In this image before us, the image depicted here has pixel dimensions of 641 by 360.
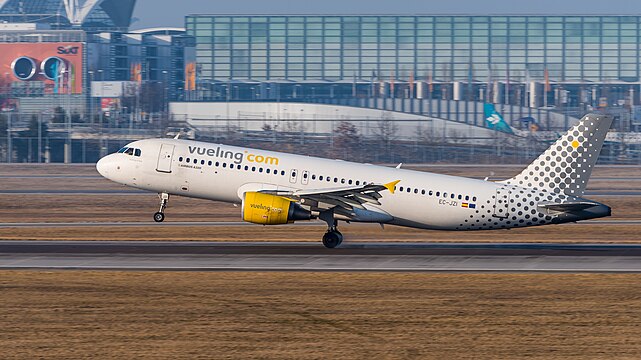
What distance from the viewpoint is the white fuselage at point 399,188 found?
152 ft

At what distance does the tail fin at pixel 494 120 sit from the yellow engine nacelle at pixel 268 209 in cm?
10483

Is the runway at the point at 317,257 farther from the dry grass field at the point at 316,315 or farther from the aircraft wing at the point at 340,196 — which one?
the dry grass field at the point at 316,315

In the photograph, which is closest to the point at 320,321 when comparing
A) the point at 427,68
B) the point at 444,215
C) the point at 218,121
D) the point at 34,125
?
the point at 444,215

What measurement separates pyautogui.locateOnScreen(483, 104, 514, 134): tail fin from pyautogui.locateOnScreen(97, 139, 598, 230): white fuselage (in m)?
101

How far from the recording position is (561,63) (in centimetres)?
18588

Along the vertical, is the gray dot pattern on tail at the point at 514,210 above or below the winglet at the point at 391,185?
below

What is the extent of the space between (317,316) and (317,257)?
13.0 meters

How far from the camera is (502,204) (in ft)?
152

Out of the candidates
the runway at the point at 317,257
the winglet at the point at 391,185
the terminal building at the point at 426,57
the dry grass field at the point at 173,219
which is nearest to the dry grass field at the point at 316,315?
the runway at the point at 317,257

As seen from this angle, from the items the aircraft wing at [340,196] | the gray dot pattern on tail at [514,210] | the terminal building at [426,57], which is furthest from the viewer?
the terminal building at [426,57]

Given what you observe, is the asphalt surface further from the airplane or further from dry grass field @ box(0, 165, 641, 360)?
dry grass field @ box(0, 165, 641, 360)

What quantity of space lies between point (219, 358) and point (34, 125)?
111712 mm

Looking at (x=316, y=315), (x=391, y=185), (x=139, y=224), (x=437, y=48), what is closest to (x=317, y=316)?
(x=316, y=315)

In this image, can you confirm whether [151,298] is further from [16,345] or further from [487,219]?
[487,219]
